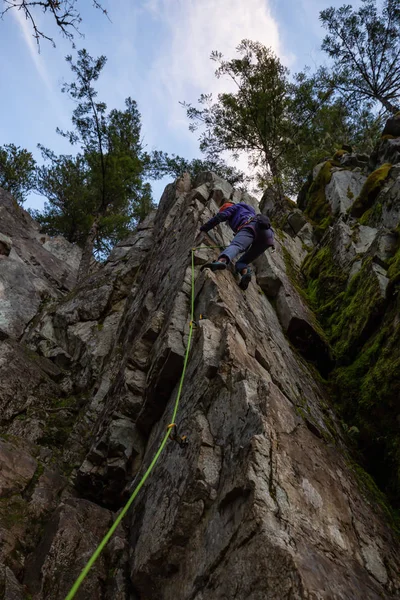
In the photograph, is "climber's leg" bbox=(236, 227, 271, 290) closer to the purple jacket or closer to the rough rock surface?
the purple jacket

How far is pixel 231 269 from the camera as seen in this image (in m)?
7.45

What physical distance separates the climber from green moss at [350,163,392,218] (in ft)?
17.3

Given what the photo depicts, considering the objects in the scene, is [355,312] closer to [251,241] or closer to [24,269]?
[251,241]

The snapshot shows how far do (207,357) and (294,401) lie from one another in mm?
1319

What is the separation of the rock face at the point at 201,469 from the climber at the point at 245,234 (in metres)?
0.34

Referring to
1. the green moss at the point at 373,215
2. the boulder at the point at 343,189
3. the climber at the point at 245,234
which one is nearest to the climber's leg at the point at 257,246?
the climber at the point at 245,234

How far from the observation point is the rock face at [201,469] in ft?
9.20

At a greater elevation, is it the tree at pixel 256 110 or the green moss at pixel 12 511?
the tree at pixel 256 110

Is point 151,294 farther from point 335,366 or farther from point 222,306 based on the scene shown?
point 335,366

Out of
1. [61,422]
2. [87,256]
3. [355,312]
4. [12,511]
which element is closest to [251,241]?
[355,312]

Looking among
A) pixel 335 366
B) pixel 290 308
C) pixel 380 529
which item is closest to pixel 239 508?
pixel 380 529

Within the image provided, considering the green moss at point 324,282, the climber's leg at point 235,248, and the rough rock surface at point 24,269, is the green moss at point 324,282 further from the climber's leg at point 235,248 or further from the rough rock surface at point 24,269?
the rough rock surface at point 24,269

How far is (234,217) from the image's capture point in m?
8.16

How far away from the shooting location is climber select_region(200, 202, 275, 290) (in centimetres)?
725
